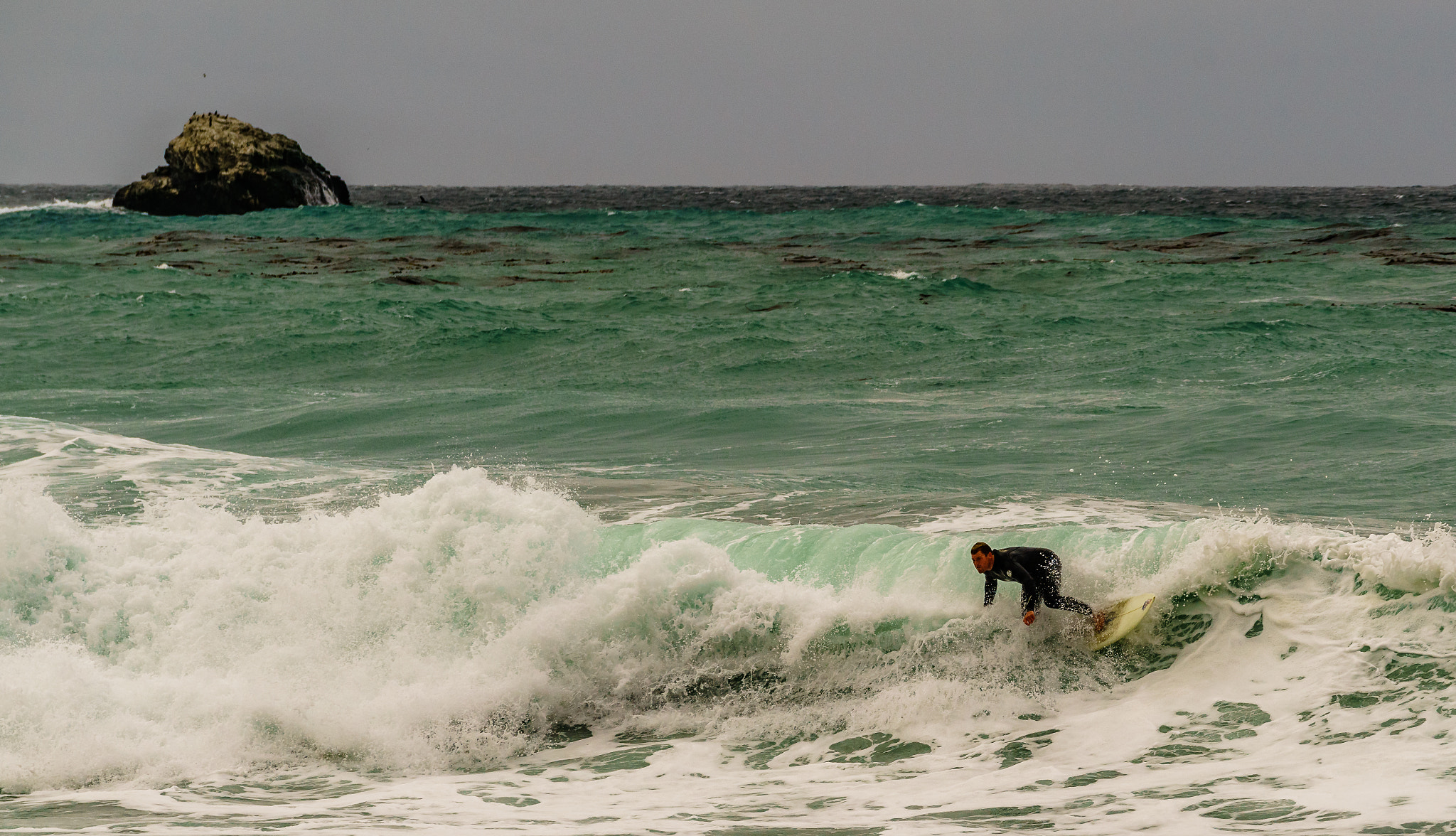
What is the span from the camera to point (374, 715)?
28.8 feet

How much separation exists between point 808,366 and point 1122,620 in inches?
628

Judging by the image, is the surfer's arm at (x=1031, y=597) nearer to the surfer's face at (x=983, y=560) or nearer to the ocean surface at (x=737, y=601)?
the ocean surface at (x=737, y=601)

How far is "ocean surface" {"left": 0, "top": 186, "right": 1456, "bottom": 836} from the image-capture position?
7.56 meters

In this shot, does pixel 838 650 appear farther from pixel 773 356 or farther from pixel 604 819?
pixel 773 356

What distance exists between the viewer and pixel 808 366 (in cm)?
2461

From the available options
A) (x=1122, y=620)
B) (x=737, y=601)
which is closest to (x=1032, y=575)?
(x=1122, y=620)

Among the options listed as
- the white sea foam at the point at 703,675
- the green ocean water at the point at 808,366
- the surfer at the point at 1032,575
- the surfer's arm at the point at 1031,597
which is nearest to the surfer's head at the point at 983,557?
the surfer at the point at 1032,575

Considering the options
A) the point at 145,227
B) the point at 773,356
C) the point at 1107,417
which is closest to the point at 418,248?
the point at 145,227

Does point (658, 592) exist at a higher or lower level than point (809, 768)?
higher

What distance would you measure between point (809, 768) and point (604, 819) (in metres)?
1.47

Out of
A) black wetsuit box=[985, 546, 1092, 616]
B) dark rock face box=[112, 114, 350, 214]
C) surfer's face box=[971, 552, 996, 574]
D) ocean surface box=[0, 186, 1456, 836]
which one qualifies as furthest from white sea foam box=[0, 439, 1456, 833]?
dark rock face box=[112, 114, 350, 214]

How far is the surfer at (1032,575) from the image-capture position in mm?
8875

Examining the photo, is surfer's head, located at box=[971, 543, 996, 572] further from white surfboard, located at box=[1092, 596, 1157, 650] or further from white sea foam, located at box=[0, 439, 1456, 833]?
white surfboard, located at box=[1092, 596, 1157, 650]

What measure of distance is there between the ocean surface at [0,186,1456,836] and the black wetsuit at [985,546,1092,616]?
0.15 metres
